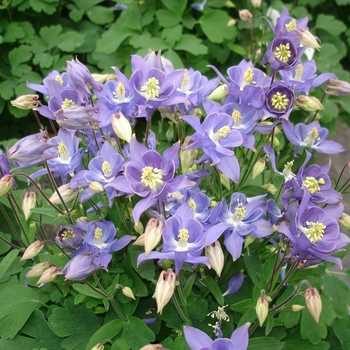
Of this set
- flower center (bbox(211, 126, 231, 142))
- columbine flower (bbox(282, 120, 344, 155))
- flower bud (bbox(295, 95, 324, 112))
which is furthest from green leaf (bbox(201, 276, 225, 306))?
flower bud (bbox(295, 95, 324, 112))

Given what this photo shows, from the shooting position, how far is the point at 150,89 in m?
1.60

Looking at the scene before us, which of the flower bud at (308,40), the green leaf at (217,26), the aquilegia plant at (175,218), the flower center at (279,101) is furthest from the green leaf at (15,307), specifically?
the green leaf at (217,26)

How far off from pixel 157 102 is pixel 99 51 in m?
1.73

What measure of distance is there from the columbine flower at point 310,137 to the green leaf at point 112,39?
63.6 inches

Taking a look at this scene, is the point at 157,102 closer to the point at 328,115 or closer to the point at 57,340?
the point at 57,340

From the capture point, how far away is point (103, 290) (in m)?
1.64

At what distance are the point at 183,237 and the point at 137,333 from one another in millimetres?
514

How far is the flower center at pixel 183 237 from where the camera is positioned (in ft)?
4.50

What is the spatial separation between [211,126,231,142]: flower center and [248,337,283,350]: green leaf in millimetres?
712

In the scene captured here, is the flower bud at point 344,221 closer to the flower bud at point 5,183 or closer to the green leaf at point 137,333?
the green leaf at point 137,333

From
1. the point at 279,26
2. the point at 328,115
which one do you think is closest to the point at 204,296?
the point at 279,26

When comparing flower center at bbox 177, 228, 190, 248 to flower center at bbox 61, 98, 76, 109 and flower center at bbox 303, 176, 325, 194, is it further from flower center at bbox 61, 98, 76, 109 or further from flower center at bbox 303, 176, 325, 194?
flower center at bbox 61, 98, 76, 109

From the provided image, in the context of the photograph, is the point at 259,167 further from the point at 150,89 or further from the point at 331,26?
the point at 331,26

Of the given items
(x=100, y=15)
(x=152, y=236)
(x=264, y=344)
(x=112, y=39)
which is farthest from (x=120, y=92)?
(x=100, y=15)
